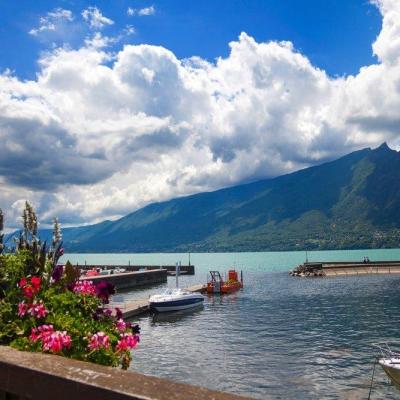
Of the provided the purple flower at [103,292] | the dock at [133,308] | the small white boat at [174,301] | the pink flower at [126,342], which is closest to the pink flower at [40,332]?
the pink flower at [126,342]

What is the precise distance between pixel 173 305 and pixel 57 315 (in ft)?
152

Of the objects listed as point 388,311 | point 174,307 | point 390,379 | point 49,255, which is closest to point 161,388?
point 49,255

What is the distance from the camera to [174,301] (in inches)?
2013

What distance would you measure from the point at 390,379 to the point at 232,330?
734 inches

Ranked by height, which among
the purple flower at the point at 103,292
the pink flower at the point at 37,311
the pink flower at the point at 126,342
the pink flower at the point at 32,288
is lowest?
the pink flower at the point at 126,342

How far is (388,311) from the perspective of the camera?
1966 inches

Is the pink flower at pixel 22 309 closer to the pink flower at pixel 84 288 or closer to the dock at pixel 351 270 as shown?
the pink flower at pixel 84 288

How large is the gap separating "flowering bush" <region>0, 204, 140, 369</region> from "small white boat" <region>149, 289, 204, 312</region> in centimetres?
4352

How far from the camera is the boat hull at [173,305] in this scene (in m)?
49.6

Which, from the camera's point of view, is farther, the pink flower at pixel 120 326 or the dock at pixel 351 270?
the dock at pixel 351 270

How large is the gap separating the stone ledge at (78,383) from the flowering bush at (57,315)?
3.09 ft

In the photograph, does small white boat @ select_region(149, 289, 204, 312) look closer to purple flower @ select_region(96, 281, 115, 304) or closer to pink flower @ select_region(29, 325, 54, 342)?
purple flower @ select_region(96, 281, 115, 304)

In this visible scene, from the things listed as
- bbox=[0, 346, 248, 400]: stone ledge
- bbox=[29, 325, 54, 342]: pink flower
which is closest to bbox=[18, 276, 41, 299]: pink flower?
bbox=[29, 325, 54, 342]: pink flower

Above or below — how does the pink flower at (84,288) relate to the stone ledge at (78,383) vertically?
above
